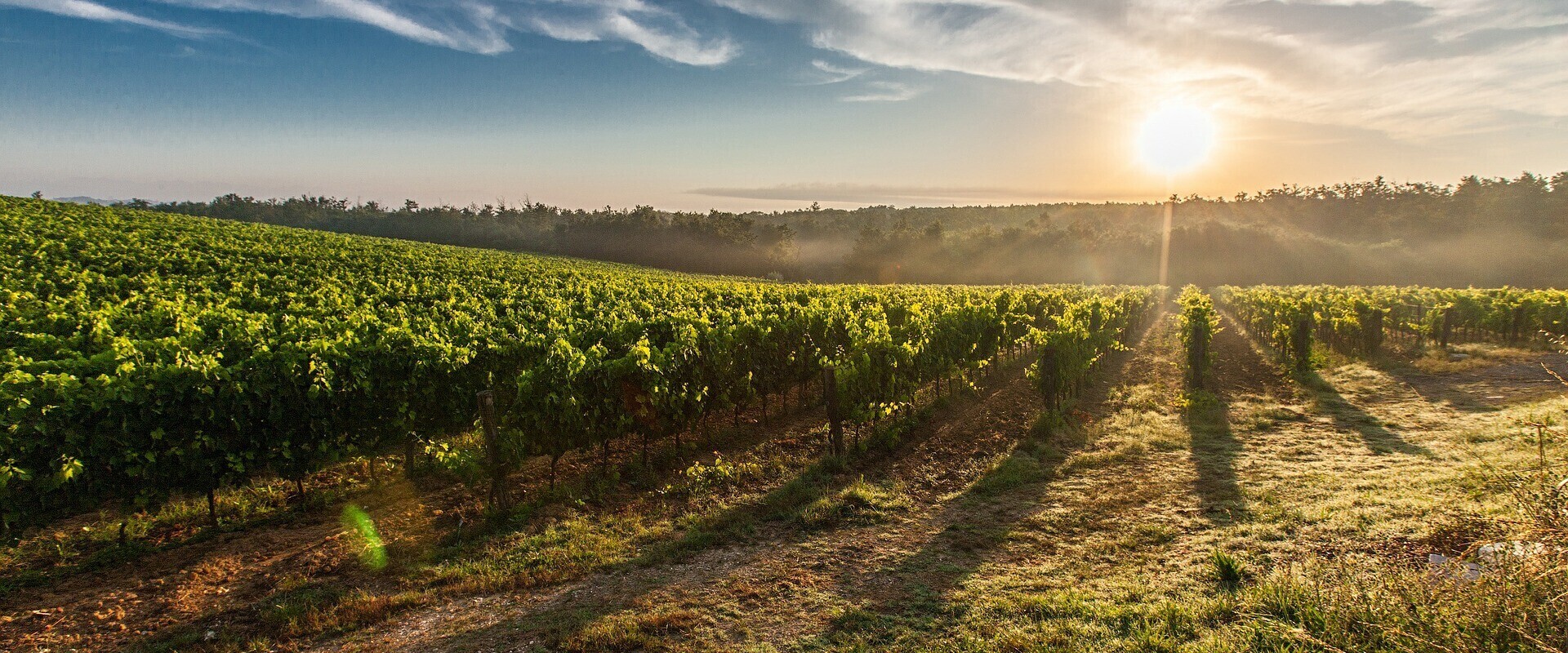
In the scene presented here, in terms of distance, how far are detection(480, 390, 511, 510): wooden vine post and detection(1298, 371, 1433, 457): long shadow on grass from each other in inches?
526

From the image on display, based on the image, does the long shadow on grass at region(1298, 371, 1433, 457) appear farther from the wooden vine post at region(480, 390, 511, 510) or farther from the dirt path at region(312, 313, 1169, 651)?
the wooden vine post at region(480, 390, 511, 510)

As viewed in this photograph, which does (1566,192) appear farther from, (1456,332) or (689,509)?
(689,509)

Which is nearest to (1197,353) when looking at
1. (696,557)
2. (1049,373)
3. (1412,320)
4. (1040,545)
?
(1049,373)

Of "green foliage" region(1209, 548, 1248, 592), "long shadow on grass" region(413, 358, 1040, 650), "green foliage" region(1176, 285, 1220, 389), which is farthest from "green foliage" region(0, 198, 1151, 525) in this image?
"green foliage" region(1209, 548, 1248, 592)

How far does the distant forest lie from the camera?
69.5 meters

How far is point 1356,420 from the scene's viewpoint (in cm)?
1187

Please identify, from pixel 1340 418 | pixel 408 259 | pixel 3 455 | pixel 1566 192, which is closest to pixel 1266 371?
pixel 1340 418

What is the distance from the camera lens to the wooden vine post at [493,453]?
787cm

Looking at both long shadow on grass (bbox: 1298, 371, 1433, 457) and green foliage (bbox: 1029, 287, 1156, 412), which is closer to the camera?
long shadow on grass (bbox: 1298, 371, 1433, 457)

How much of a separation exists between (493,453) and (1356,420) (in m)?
15.6

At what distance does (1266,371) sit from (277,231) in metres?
59.2

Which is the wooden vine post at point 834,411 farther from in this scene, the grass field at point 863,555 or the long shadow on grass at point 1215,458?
the long shadow on grass at point 1215,458

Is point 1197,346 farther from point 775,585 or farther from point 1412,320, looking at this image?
point 1412,320

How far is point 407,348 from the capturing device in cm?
907
